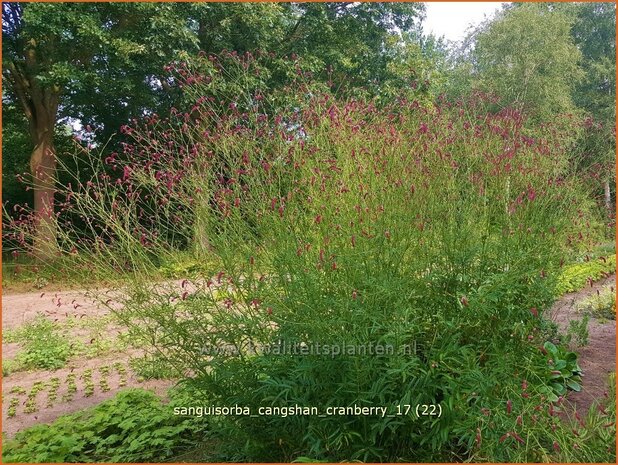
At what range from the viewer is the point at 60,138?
13.7 metres

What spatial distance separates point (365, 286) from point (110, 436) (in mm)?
2099

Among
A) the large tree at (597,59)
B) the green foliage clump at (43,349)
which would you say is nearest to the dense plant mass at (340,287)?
the green foliage clump at (43,349)

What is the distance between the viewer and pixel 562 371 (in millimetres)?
3453

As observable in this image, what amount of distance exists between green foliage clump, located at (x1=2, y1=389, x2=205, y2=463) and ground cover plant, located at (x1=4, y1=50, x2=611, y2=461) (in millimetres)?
584

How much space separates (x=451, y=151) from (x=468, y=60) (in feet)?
67.9

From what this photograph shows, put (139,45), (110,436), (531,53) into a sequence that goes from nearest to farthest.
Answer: (110,436) → (139,45) → (531,53)

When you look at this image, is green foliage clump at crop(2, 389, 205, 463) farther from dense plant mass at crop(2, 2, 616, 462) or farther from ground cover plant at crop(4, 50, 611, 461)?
ground cover plant at crop(4, 50, 611, 461)

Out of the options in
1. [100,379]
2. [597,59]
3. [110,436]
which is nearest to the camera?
[110,436]

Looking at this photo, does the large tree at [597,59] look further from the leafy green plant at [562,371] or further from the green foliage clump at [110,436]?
the green foliage clump at [110,436]

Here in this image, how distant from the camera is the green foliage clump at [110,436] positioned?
3158mm

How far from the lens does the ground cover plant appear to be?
247 cm

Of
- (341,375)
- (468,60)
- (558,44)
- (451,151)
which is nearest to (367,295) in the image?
(341,375)

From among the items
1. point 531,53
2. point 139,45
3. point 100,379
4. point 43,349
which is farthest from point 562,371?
point 531,53

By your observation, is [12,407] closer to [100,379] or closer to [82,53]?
[100,379]
